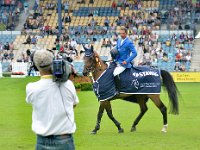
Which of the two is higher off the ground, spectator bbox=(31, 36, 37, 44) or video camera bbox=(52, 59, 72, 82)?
video camera bbox=(52, 59, 72, 82)

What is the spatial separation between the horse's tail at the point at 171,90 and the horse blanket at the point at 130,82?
0.68 ft

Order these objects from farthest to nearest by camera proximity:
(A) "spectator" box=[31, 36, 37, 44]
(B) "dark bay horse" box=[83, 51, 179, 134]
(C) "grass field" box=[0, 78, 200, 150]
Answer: (A) "spectator" box=[31, 36, 37, 44] < (B) "dark bay horse" box=[83, 51, 179, 134] < (C) "grass field" box=[0, 78, 200, 150]

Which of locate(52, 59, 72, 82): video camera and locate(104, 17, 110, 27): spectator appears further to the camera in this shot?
locate(104, 17, 110, 27): spectator

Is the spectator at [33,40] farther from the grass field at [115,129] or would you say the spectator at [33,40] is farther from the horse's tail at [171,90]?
the horse's tail at [171,90]

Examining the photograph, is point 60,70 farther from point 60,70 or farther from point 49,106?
point 49,106

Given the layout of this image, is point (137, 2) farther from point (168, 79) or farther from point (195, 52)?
point (168, 79)

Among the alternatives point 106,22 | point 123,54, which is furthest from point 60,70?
point 106,22

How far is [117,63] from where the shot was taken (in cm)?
1725

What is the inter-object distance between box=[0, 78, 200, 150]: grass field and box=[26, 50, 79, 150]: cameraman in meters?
6.19

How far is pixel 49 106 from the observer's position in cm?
809

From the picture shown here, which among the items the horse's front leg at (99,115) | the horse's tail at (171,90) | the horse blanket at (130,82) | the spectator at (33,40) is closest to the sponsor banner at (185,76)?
the spectator at (33,40)

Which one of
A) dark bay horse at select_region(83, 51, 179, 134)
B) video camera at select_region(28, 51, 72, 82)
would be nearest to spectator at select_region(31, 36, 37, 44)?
dark bay horse at select_region(83, 51, 179, 134)

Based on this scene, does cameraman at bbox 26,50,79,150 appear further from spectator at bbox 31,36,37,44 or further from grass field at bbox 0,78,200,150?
spectator at bbox 31,36,37,44

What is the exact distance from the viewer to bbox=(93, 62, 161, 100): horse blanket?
1700cm
